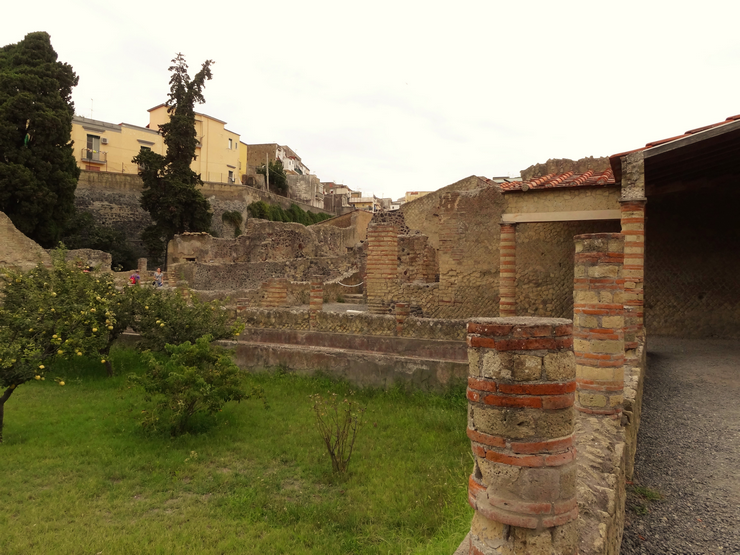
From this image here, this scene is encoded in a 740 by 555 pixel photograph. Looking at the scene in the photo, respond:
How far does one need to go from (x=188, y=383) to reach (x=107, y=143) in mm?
35659

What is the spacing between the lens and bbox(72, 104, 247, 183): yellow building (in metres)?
34.5

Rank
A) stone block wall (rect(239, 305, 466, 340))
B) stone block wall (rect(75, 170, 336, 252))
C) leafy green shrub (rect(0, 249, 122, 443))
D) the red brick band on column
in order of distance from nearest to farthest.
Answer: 1. leafy green shrub (rect(0, 249, 122, 443))
2. the red brick band on column
3. stone block wall (rect(239, 305, 466, 340))
4. stone block wall (rect(75, 170, 336, 252))

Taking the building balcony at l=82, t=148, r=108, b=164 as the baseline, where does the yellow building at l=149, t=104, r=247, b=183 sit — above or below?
above

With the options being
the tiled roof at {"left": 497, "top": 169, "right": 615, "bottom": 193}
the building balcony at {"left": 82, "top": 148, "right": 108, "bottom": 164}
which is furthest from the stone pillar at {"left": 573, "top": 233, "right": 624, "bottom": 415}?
the building balcony at {"left": 82, "top": 148, "right": 108, "bottom": 164}

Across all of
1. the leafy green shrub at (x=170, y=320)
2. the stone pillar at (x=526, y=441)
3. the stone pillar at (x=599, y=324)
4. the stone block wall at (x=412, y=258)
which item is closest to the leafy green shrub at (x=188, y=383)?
the leafy green shrub at (x=170, y=320)

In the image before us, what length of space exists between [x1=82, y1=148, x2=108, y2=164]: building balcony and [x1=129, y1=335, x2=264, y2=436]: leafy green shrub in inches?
1343

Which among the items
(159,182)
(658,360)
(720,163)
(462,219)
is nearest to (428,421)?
(658,360)

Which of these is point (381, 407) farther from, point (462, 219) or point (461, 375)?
point (462, 219)

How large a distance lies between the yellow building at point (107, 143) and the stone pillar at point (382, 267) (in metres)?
29.1

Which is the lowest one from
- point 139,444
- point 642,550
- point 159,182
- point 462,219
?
point 139,444

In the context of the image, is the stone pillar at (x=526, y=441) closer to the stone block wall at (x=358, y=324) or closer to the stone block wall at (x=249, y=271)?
the stone block wall at (x=358, y=324)

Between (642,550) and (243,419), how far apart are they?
195 inches

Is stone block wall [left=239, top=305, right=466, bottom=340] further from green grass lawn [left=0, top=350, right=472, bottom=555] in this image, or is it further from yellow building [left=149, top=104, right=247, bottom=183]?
yellow building [left=149, top=104, right=247, bottom=183]

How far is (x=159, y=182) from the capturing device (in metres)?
26.4
